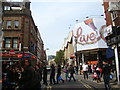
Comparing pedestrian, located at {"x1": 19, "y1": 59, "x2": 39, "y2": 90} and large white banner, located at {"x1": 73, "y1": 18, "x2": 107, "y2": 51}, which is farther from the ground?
large white banner, located at {"x1": 73, "y1": 18, "x2": 107, "y2": 51}

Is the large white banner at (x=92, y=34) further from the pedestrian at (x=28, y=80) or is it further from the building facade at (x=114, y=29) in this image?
the pedestrian at (x=28, y=80)

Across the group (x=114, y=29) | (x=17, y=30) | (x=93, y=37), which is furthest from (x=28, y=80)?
(x=93, y=37)

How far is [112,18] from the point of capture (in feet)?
48.3

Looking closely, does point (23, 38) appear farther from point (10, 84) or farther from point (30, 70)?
point (30, 70)

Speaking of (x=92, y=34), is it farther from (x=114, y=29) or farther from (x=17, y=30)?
(x=114, y=29)

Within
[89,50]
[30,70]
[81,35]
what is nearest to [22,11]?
[81,35]

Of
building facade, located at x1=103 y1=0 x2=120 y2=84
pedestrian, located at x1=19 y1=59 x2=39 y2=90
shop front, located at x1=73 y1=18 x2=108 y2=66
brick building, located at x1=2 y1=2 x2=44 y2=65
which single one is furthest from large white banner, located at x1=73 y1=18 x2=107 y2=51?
pedestrian, located at x1=19 y1=59 x2=39 y2=90

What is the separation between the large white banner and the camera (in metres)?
30.1

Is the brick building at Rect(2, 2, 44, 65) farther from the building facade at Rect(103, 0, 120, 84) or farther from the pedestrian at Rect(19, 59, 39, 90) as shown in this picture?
the pedestrian at Rect(19, 59, 39, 90)

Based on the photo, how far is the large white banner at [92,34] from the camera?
3010cm

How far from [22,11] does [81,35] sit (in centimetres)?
1367

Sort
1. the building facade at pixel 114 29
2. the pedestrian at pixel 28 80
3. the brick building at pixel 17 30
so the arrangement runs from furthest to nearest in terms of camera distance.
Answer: the brick building at pixel 17 30 → the building facade at pixel 114 29 → the pedestrian at pixel 28 80

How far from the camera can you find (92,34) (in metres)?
31.1

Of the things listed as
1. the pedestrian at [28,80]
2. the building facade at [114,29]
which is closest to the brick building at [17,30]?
the building facade at [114,29]
